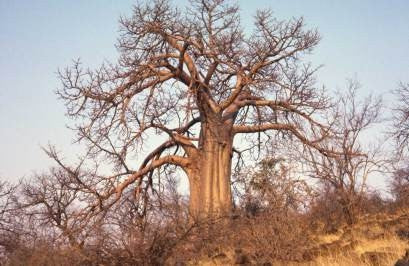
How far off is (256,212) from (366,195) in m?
5.24

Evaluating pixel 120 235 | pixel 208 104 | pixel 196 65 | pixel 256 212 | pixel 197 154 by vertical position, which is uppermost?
pixel 196 65

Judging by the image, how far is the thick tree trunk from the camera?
399 inches

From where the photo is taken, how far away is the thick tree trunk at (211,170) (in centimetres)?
1014

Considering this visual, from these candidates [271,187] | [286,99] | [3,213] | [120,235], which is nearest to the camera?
[120,235]

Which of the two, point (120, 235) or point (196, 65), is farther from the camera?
point (196, 65)

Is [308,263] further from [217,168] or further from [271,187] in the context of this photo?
[217,168]

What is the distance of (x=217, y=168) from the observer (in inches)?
405

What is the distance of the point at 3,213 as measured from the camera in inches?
677

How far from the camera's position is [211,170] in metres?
10.3

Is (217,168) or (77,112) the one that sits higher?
(77,112)

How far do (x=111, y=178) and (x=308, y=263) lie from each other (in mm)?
5234

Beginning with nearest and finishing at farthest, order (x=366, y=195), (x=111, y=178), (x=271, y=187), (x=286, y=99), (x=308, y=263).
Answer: (x=308, y=263) → (x=271, y=187) → (x=111, y=178) → (x=286, y=99) → (x=366, y=195)

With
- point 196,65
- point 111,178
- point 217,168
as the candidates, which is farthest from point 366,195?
point 111,178

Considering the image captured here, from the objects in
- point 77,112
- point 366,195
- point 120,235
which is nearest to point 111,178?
point 77,112
